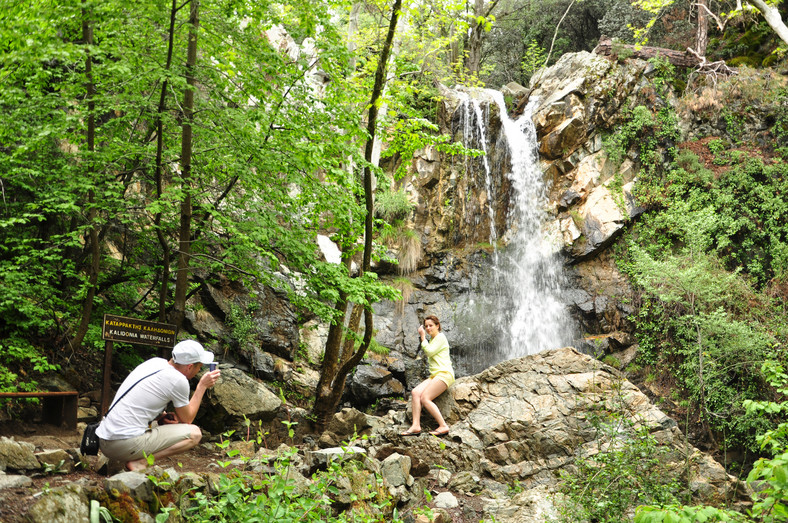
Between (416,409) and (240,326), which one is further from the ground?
(240,326)

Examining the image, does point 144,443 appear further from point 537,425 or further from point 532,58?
point 532,58

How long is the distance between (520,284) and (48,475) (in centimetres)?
1201

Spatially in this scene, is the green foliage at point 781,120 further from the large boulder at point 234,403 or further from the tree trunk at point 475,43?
the large boulder at point 234,403

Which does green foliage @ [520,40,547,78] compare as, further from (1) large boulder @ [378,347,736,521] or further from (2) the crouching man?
(2) the crouching man

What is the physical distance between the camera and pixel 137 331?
575cm

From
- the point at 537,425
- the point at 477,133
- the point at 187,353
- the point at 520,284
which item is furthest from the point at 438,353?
the point at 477,133

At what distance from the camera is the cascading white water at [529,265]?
13.3m

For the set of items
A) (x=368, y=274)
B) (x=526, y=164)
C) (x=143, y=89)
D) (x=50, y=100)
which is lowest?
(x=368, y=274)

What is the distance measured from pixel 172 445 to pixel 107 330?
1970mm

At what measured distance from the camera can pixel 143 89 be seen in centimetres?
637

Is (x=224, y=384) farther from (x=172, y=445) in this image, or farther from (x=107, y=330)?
(x=172, y=445)

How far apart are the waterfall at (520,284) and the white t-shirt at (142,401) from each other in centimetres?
949

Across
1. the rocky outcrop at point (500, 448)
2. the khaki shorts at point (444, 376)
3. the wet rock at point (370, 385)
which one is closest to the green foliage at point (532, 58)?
the wet rock at point (370, 385)

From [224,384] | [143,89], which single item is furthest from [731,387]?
[143,89]
